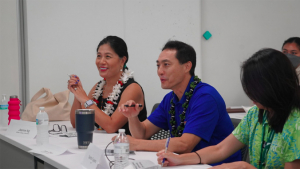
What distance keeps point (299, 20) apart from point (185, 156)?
407cm

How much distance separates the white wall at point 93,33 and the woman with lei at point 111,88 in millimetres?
896

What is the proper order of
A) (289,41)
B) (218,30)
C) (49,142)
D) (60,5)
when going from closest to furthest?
(49,142) → (60,5) → (289,41) → (218,30)

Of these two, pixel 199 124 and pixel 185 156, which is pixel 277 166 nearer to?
pixel 185 156

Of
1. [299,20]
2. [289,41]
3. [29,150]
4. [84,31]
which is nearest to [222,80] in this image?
[289,41]

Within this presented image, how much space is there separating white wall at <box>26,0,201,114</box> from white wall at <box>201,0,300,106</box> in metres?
0.27

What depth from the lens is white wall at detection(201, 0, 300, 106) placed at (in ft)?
14.7

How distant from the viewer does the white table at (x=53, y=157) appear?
5.31ft

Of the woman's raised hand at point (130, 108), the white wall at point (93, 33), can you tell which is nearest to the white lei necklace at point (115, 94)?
the woman's raised hand at point (130, 108)

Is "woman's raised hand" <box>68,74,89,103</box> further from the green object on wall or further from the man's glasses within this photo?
the green object on wall

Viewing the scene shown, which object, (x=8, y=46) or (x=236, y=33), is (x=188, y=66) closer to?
(x=8, y=46)

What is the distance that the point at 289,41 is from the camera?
12.6ft

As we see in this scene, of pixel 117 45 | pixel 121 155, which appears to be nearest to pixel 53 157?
pixel 121 155

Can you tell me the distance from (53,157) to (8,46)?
→ 216 cm

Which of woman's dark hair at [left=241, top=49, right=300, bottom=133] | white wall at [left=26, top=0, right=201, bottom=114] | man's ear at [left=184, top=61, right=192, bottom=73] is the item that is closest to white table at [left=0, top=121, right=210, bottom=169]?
woman's dark hair at [left=241, top=49, right=300, bottom=133]
